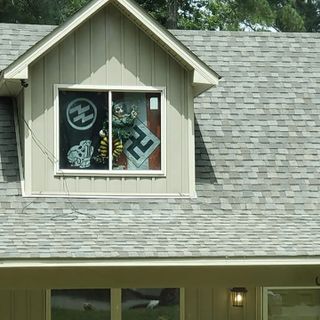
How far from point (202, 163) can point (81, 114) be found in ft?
6.37

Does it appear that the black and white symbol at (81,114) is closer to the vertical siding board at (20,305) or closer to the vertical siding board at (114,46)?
the vertical siding board at (114,46)

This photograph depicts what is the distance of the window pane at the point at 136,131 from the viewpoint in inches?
491

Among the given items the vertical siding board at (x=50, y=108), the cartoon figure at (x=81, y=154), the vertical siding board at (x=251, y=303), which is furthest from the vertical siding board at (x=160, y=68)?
the vertical siding board at (x=251, y=303)

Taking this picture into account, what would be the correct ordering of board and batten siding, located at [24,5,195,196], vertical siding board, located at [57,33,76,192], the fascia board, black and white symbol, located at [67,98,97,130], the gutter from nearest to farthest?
the gutter
the fascia board
board and batten siding, located at [24,5,195,196]
black and white symbol, located at [67,98,97,130]
vertical siding board, located at [57,33,76,192]

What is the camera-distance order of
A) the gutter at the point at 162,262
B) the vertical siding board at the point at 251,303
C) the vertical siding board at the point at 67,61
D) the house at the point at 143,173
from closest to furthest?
the gutter at the point at 162,262
the house at the point at 143,173
the vertical siding board at the point at 67,61
the vertical siding board at the point at 251,303

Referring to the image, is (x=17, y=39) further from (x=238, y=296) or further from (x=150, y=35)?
(x=238, y=296)

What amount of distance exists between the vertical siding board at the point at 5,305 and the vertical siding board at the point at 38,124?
142 cm

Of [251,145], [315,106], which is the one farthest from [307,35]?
[251,145]

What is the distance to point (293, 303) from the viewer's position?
13.2 m

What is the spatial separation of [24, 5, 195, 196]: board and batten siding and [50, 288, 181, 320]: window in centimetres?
140

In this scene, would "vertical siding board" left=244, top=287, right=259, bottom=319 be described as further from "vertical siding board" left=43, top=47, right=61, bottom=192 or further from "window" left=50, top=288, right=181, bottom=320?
"vertical siding board" left=43, top=47, right=61, bottom=192

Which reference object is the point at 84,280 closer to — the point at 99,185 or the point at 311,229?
the point at 99,185

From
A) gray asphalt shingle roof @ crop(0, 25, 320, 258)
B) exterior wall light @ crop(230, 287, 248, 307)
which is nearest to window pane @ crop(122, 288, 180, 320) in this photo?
exterior wall light @ crop(230, 287, 248, 307)

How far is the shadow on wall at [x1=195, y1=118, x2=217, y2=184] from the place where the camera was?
12984 mm
